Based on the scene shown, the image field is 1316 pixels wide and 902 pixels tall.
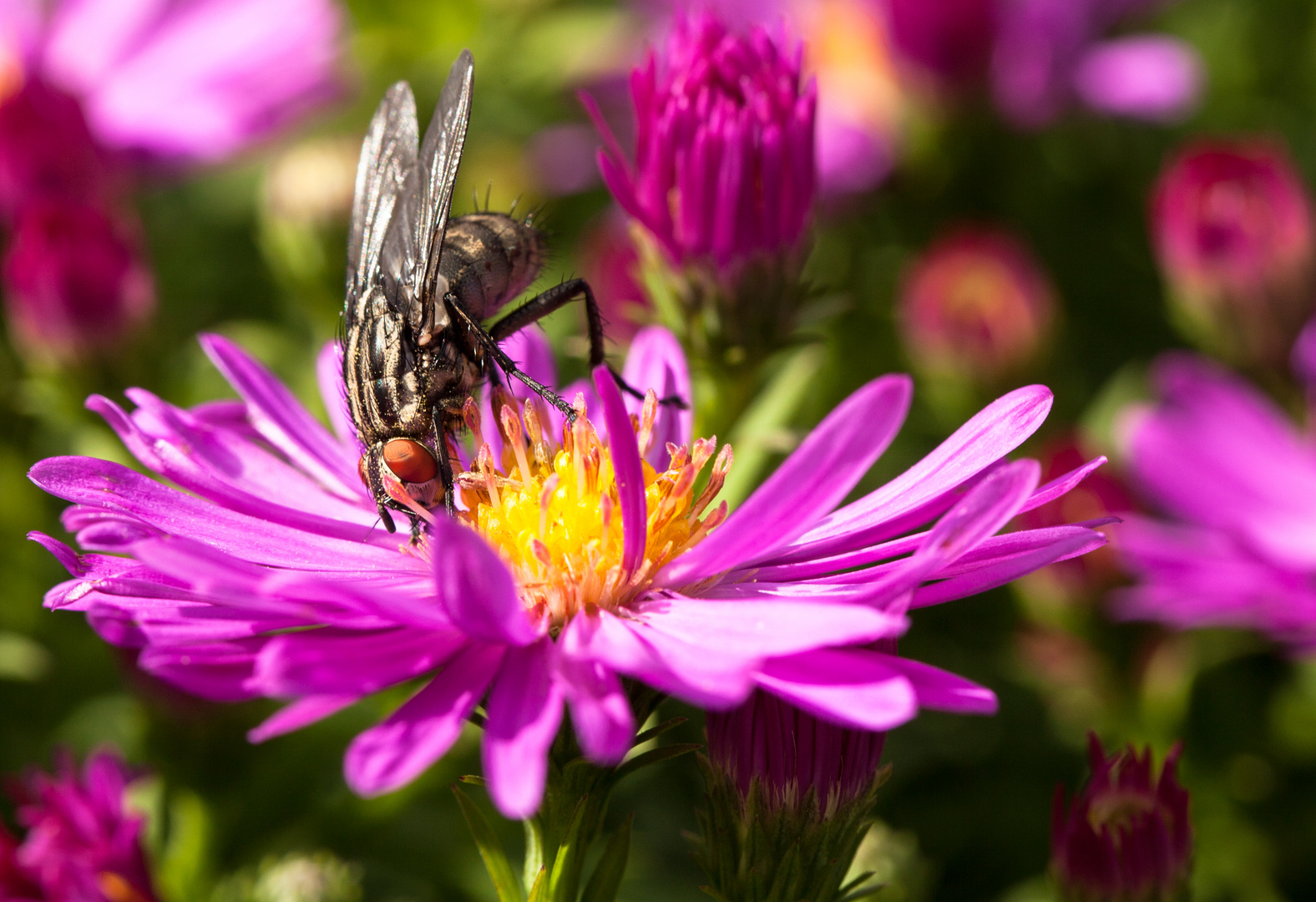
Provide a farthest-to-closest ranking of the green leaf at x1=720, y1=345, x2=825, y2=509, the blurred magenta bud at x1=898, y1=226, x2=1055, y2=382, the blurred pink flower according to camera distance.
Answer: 1. the blurred magenta bud at x1=898, y1=226, x2=1055, y2=382
2. the blurred pink flower
3. the green leaf at x1=720, y1=345, x2=825, y2=509

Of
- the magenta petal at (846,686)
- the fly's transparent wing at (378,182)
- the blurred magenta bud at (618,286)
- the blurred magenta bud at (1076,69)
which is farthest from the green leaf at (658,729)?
the blurred magenta bud at (1076,69)

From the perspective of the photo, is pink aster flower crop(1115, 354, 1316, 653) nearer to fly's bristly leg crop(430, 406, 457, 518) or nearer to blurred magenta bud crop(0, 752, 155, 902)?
fly's bristly leg crop(430, 406, 457, 518)

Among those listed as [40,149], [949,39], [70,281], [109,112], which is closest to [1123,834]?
[70,281]

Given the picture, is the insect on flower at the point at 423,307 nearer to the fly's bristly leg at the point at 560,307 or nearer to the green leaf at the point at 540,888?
the fly's bristly leg at the point at 560,307

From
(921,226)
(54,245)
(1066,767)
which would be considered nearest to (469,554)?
(54,245)

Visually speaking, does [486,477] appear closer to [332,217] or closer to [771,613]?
[771,613]

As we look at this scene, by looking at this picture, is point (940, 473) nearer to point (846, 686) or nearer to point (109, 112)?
point (846, 686)

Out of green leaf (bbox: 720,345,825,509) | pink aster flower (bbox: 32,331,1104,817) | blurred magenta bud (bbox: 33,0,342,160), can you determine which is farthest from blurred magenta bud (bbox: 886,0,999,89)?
pink aster flower (bbox: 32,331,1104,817)
